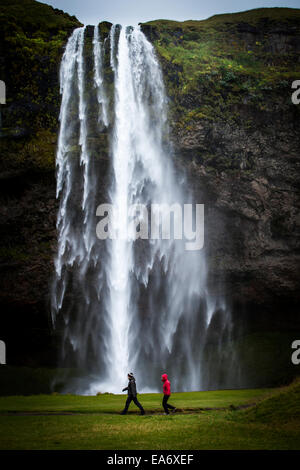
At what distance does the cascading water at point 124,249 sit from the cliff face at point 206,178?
3.19 feet

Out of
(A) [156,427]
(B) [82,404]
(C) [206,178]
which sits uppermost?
(C) [206,178]

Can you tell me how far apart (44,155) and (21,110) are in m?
3.86

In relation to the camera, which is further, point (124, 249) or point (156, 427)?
point (124, 249)

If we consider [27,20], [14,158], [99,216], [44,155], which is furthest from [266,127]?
[27,20]

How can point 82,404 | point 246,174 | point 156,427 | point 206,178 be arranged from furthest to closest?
point 206,178, point 246,174, point 82,404, point 156,427

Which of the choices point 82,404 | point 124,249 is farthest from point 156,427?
point 124,249

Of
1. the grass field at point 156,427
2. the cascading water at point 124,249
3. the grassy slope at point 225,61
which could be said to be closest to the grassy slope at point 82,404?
the grass field at point 156,427

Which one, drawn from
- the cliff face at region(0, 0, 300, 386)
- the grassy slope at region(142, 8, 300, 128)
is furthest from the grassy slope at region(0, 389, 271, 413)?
the grassy slope at region(142, 8, 300, 128)

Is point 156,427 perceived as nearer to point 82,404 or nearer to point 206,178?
point 82,404

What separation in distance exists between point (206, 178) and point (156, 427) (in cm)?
2103

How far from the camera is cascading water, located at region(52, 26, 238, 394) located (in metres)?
29.5

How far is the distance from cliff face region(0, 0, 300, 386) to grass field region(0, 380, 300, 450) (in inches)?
574

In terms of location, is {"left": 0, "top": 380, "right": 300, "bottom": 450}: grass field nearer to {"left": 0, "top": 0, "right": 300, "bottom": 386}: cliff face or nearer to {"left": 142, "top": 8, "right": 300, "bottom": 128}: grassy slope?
{"left": 0, "top": 0, "right": 300, "bottom": 386}: cliff face

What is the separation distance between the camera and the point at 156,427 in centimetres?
1141
